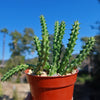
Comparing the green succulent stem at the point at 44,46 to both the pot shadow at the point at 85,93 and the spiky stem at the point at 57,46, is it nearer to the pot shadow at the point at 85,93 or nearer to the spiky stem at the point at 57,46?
the spiky stem at the point at 57,46

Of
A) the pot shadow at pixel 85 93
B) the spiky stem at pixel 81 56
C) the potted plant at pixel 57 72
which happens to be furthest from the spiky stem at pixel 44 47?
the pot shadow at pixel 85 93

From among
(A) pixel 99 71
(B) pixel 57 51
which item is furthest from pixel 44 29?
(A) pixel 99 71

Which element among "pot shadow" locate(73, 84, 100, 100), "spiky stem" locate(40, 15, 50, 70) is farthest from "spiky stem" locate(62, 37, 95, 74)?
"pot shadow" locate(73, 84, 100, 100)

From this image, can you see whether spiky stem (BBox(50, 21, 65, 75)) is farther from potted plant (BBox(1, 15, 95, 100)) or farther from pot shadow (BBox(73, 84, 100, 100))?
pot shadow (BBox(73, 84, 100, 100))

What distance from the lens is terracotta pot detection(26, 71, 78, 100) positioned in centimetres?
44

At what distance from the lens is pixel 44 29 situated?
46 centimetres

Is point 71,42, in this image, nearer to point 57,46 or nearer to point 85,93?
point 57,46

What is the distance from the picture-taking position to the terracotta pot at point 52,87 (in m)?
0.44

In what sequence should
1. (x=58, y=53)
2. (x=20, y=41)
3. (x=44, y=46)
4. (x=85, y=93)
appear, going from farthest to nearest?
(x=20, y=41) → (x=85, y=93) → (x=58, y=53) → (x=44, y=46)

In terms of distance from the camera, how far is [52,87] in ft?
1.47

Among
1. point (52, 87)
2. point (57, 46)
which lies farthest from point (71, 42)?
point (52, 87)

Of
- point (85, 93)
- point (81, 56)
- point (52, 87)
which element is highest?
point (81, 56)

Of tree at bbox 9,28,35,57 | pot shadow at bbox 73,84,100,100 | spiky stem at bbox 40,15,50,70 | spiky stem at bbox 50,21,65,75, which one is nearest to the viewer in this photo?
spiky stem at bbox 40,15,50,70

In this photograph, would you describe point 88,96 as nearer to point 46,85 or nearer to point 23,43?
point 23,43
